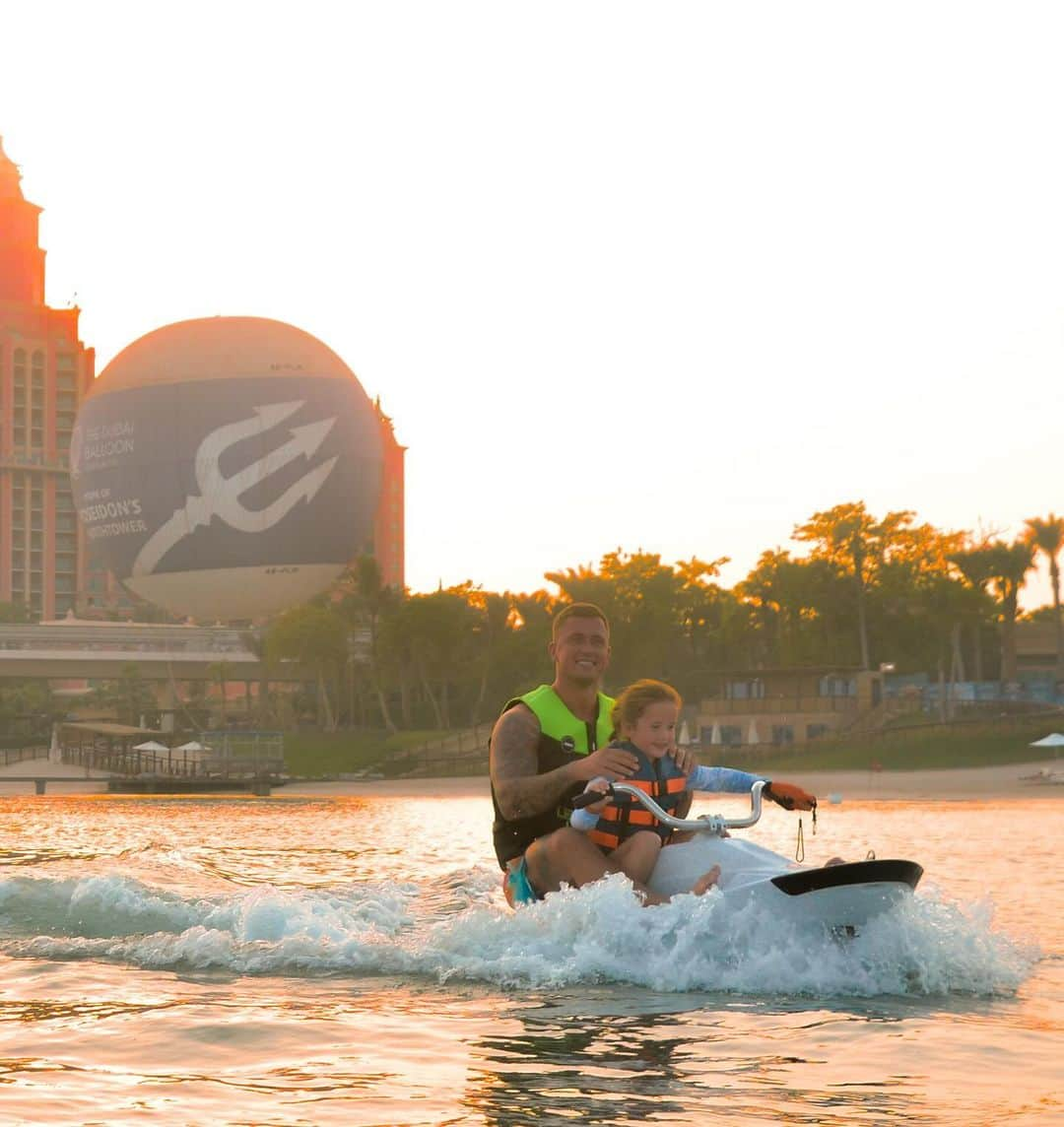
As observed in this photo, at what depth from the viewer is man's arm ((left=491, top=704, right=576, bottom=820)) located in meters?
9.62

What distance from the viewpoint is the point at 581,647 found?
9.80 metres

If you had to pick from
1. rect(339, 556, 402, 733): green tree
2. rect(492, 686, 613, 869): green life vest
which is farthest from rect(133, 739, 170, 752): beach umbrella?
rect(492, 686, 613, 869): green life vest

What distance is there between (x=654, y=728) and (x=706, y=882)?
0.82 meters

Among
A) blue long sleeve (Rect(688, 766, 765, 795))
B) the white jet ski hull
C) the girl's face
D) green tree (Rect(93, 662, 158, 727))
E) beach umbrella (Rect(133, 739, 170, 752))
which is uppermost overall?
green tree (Rect(93, 662, 158, 727))

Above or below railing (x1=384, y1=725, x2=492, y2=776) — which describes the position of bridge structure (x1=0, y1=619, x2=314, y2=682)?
above

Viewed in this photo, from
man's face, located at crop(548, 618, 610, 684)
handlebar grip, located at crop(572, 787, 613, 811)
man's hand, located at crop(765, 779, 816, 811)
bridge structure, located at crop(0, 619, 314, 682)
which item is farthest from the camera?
bridge structure, located at crop(0, 619, 314, 682)

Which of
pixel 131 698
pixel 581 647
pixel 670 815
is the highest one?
pixel 131 698

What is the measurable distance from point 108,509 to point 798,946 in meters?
101

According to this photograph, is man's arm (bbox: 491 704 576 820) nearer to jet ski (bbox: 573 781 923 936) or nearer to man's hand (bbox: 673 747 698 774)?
jet ski (bbox: 573 781 923 936)

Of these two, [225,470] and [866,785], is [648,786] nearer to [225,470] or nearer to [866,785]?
[866,785]

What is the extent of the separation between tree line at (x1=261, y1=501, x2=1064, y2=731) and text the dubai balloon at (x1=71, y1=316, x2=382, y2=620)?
23.8ft

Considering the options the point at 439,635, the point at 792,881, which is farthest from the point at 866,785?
the point at 792,881

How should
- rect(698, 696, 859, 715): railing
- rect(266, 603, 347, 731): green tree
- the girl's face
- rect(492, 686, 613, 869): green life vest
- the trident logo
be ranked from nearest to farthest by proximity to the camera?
1. the girl's face
2. rect(492, 686, 613, 869): green life vest
3. rect(698, 696, 859, 715): railing
4. rect(266, 603, 347, 731): green tree
5. the trident logo

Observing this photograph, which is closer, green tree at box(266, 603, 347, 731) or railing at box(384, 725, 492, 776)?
railing at box(384, 725, 492, 776)
